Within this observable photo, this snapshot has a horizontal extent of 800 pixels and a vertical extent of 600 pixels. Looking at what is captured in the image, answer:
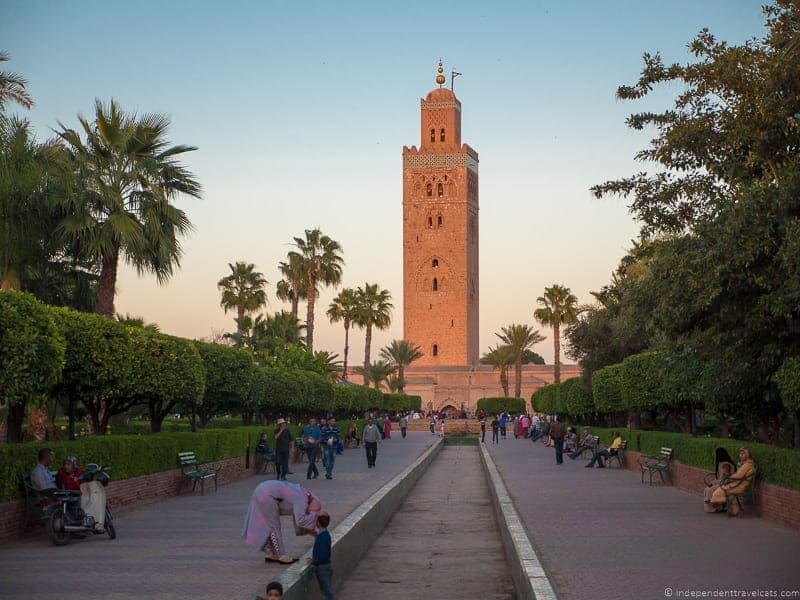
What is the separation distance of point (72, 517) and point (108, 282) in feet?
43.3

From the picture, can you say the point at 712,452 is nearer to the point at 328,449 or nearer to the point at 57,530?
the point at 328,449

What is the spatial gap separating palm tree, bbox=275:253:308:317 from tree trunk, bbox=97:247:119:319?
1243 inches

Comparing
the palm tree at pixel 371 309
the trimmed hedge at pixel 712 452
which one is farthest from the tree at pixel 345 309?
the trimmed hedge at pixel 712 452

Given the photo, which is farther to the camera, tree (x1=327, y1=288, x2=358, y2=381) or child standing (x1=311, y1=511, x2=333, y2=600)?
tree (x1=327, y1=288, x2=358, y2=381)

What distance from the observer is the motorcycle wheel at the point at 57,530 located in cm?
1208

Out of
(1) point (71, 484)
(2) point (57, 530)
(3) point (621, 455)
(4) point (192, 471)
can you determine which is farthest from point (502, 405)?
(2) point (57, 530)

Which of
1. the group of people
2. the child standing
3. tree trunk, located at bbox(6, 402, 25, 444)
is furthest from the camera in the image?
tree trunk, located at bbox(6, 402, 25, 444)

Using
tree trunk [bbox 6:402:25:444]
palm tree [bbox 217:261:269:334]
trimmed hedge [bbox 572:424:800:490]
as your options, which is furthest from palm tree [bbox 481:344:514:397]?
tree trunk [bbox 6:402:25:444]

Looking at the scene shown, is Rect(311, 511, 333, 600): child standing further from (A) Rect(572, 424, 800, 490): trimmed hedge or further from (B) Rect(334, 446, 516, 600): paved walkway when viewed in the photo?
(A) Rect(572, 424, 800, 490): trimmed hedge

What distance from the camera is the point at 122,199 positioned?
2509cm

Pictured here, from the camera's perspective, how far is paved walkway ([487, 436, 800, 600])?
940cm

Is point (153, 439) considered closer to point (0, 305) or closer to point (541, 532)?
point (0, 305)

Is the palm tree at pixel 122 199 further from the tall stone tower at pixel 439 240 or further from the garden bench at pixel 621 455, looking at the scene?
the tall stone tower at pixel 439 240

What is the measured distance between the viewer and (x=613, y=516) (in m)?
15.7
